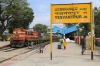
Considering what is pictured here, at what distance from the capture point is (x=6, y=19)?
250 feet

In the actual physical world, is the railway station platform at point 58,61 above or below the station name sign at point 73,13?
below

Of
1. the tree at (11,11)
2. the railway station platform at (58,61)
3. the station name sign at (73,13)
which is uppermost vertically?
the tree at (11,11)

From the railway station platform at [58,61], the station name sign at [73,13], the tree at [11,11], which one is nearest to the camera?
the railway station platform at [58,61]

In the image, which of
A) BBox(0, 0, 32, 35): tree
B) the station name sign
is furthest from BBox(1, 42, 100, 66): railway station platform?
BBox(0, 0, 32, 35): tree

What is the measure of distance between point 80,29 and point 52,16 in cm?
6940

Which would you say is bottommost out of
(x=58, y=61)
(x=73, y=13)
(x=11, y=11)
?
(x=58, y=61)

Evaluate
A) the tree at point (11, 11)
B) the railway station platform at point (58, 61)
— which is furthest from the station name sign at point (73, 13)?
the tree at point (11, 11)

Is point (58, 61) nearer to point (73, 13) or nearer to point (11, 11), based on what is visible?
point (73, 13)

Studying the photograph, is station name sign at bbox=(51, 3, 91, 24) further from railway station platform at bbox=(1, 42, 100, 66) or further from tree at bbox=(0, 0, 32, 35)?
tree at bbox=(0, 0, 32, 35)

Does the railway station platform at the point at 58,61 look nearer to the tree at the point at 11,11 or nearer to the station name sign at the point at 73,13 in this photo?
the station name sign at the point at 73,13

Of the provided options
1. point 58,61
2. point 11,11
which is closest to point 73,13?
point 58,61

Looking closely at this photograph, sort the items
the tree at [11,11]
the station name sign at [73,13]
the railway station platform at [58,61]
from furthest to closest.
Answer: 1. the tree at [11,11]
2. the station name sign at [73,13]
3. the railway station platform at [58,61]

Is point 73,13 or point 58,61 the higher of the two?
point 73,13

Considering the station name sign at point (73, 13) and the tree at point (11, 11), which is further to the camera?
the tree at point (11, 11)
